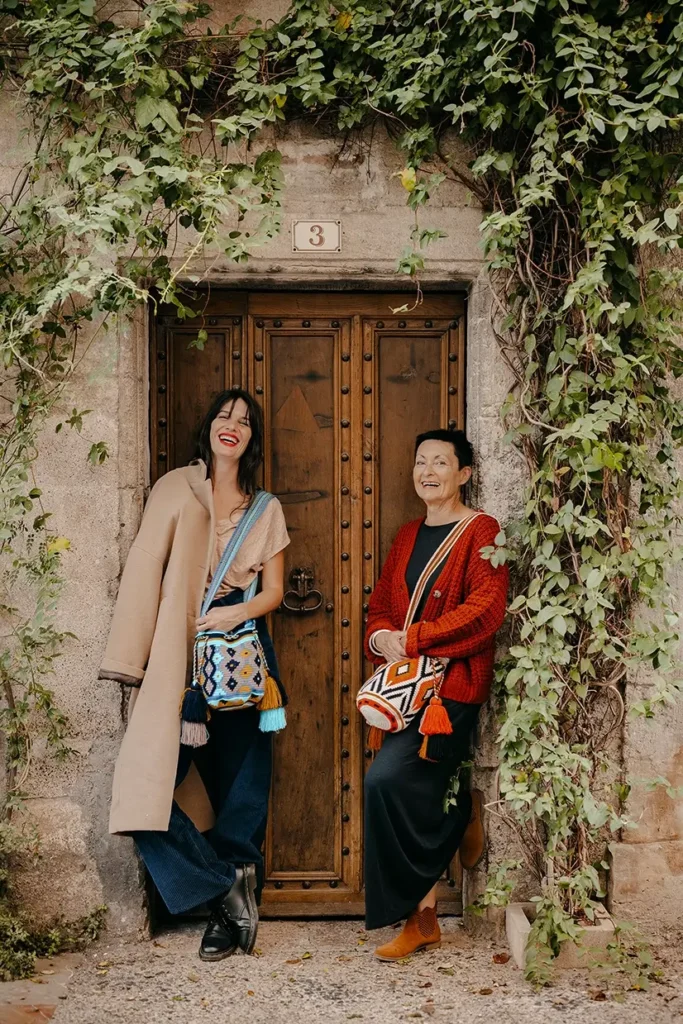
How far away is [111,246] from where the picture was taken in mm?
3764

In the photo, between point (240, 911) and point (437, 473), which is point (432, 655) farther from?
point (240, 911)

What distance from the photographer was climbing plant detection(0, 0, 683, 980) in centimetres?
345

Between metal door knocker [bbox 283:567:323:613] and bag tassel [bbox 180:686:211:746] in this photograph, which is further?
metal door knocker [bbox 283:567:323:613]

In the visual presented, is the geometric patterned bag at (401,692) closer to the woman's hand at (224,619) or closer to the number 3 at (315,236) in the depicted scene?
the woman's hand at (224,619)

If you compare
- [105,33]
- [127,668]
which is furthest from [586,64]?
[127,668]

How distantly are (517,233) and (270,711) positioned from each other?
1825 mm

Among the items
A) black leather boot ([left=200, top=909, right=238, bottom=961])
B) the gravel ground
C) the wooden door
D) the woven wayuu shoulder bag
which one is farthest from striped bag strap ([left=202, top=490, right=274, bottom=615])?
the gravel ground

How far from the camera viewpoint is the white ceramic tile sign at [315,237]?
3.91 m

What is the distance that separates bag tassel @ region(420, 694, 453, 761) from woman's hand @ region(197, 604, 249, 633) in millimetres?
710

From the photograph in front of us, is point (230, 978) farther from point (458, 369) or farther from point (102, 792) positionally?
point (458, 369)

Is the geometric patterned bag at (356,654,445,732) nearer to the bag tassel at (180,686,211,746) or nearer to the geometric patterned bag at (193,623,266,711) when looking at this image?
the geometric patterned bag at (193,623,266,711)

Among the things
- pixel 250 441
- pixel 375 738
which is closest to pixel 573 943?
pixel 375 738

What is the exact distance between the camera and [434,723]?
3.62m

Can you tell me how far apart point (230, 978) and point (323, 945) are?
43cm
